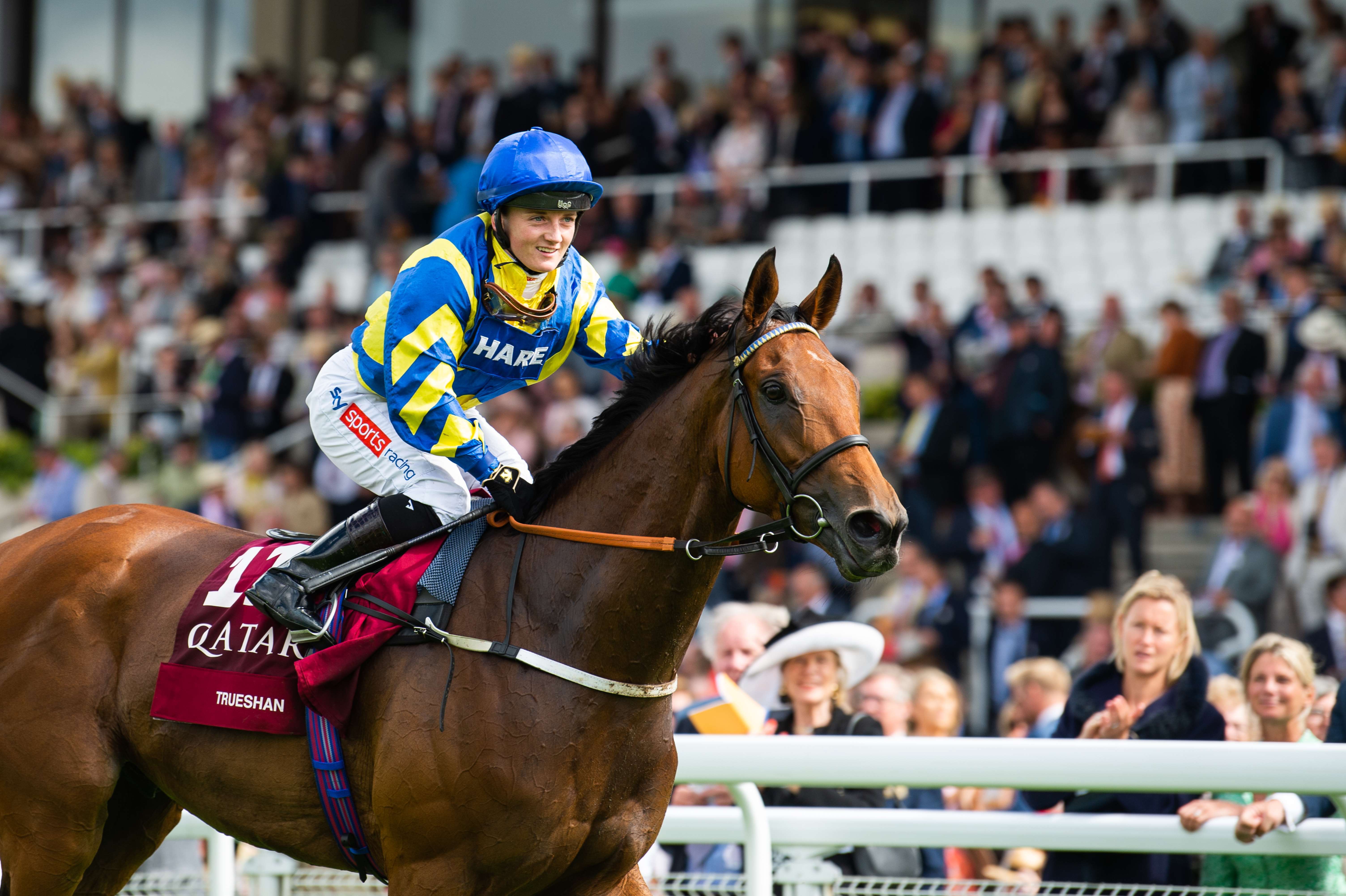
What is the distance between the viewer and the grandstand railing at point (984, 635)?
28.0 ft

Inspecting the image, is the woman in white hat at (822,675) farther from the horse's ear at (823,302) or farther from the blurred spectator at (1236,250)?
the blurred spectator at (1236,250)

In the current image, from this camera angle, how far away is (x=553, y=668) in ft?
10.7

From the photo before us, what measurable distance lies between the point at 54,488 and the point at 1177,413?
361 inches

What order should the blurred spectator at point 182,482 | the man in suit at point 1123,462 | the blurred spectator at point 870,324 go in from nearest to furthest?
the man in suit at point 1123,462
the blurred spectator at point 870,324
the blurred spectator at point 182,482

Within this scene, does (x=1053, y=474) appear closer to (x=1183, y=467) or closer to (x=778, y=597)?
(x=1183, y=467)

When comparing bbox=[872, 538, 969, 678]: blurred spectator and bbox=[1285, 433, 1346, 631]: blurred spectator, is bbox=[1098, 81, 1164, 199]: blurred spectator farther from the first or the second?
bbox=[872, 538, 969, 678]: blurred spectator

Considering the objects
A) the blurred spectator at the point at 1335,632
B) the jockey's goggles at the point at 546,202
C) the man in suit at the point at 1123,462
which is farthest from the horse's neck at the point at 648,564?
the man in suit at the point at 1123,462

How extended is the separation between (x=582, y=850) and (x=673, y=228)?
1072 cm

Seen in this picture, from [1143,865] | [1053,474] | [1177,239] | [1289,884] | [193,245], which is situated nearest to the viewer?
[1289,884]

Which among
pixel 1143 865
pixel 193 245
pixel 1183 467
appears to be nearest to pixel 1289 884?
pixel 1143 865

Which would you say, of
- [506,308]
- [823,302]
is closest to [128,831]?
[506,308]

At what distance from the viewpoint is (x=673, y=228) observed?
13.6 meters

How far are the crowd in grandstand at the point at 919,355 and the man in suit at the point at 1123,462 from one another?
2 cm

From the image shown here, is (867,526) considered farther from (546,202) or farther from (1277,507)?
(1277,507)
